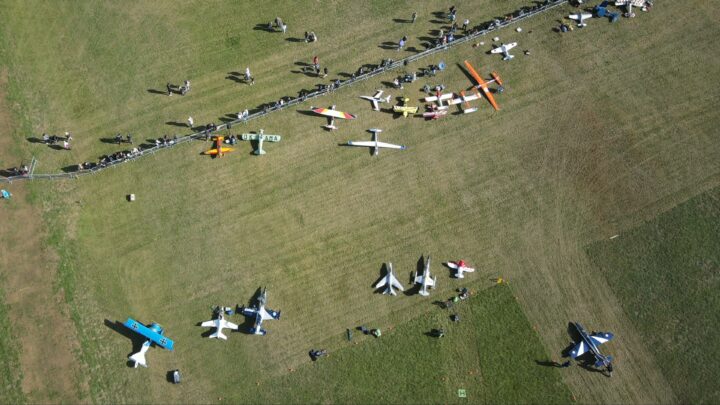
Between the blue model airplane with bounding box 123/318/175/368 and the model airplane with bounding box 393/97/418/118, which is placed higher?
the model airplane with bounding box 393/97/418/118

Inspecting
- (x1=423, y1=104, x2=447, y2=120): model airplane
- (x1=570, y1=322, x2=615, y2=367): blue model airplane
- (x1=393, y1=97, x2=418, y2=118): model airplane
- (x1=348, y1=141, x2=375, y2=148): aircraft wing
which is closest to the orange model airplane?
(x1=423, y1=104, x2=447, y2=120): model airplane

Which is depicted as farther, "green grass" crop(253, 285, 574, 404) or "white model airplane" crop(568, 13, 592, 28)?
"white model airplane" crop(568, 13, 592, 28)

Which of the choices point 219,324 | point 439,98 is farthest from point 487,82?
point 219,324

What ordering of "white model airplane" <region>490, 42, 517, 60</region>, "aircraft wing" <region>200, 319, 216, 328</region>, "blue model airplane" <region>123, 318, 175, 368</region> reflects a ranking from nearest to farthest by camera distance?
"blue model airplane" <region>123, 318, 175, 368</region>
"aircraft wing" <region>200, 319, 216, 328</region>
"white model airplane" <region>490, 42, 517, 60</region>

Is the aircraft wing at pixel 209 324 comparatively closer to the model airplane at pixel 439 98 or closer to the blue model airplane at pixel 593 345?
the model airplane at pixel 439 98

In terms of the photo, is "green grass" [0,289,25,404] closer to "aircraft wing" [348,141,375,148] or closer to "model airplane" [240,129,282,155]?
"model airplane" [240,129,282,155]

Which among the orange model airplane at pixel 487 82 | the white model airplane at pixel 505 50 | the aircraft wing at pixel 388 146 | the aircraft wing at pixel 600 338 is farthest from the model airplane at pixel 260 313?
the white model airplane at pixel 505 50

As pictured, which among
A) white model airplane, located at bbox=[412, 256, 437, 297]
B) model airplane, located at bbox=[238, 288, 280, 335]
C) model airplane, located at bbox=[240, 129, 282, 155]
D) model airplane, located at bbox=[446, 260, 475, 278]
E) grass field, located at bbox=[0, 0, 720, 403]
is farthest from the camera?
model airplane, located at bbox=[240, 129, 282, 155]

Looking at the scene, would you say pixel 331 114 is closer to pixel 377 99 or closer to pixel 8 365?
pixel 377 99
